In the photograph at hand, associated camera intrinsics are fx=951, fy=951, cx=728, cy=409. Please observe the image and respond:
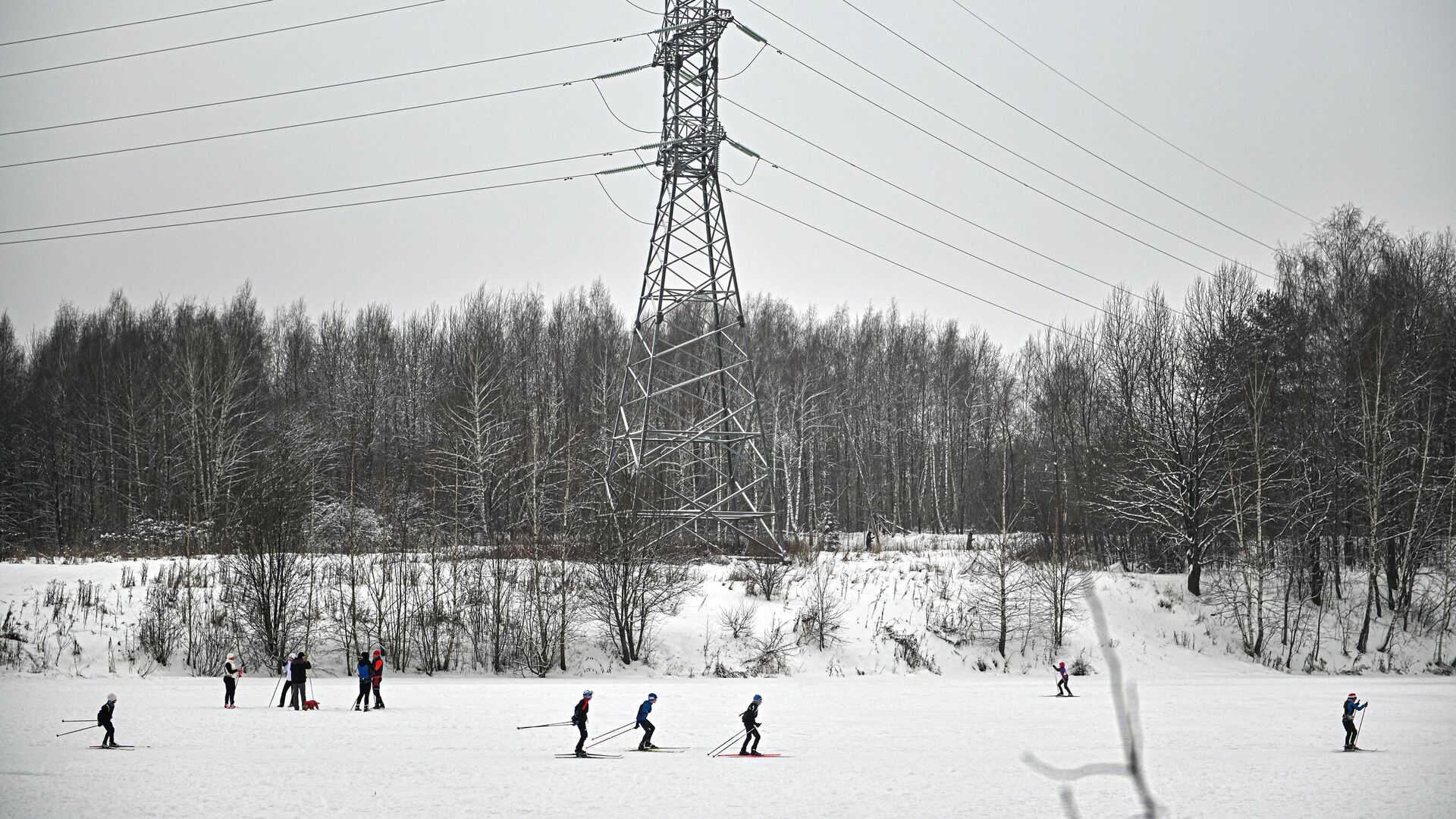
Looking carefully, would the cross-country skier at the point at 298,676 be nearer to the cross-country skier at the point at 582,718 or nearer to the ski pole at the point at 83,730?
the ski pole at the point at 83,730

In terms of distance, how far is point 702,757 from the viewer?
1909cm

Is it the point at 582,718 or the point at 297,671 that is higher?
the point at 582,718

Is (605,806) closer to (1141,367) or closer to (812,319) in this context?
(1141,367)

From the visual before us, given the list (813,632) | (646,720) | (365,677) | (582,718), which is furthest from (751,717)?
(813,632)

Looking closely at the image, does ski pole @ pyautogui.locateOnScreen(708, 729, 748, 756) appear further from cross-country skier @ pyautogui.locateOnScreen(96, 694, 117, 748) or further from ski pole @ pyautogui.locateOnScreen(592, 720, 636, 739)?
cross-country skier @ pyautogui.locateOnScreen(96, 694, 117, 748)

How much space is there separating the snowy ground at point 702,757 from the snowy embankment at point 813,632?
3387 mm

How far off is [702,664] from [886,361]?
5514cm

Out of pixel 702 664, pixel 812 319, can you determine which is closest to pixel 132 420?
pixel 702 664

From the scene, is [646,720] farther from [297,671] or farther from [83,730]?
[83,730]

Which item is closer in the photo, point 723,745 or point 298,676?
point 723,745

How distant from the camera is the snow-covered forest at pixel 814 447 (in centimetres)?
3891

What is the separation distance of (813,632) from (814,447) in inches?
1554

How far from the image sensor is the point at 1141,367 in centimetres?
4941

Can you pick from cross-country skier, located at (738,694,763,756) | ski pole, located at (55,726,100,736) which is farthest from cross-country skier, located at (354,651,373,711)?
cross-country skier, located at (738,694,763,756)
